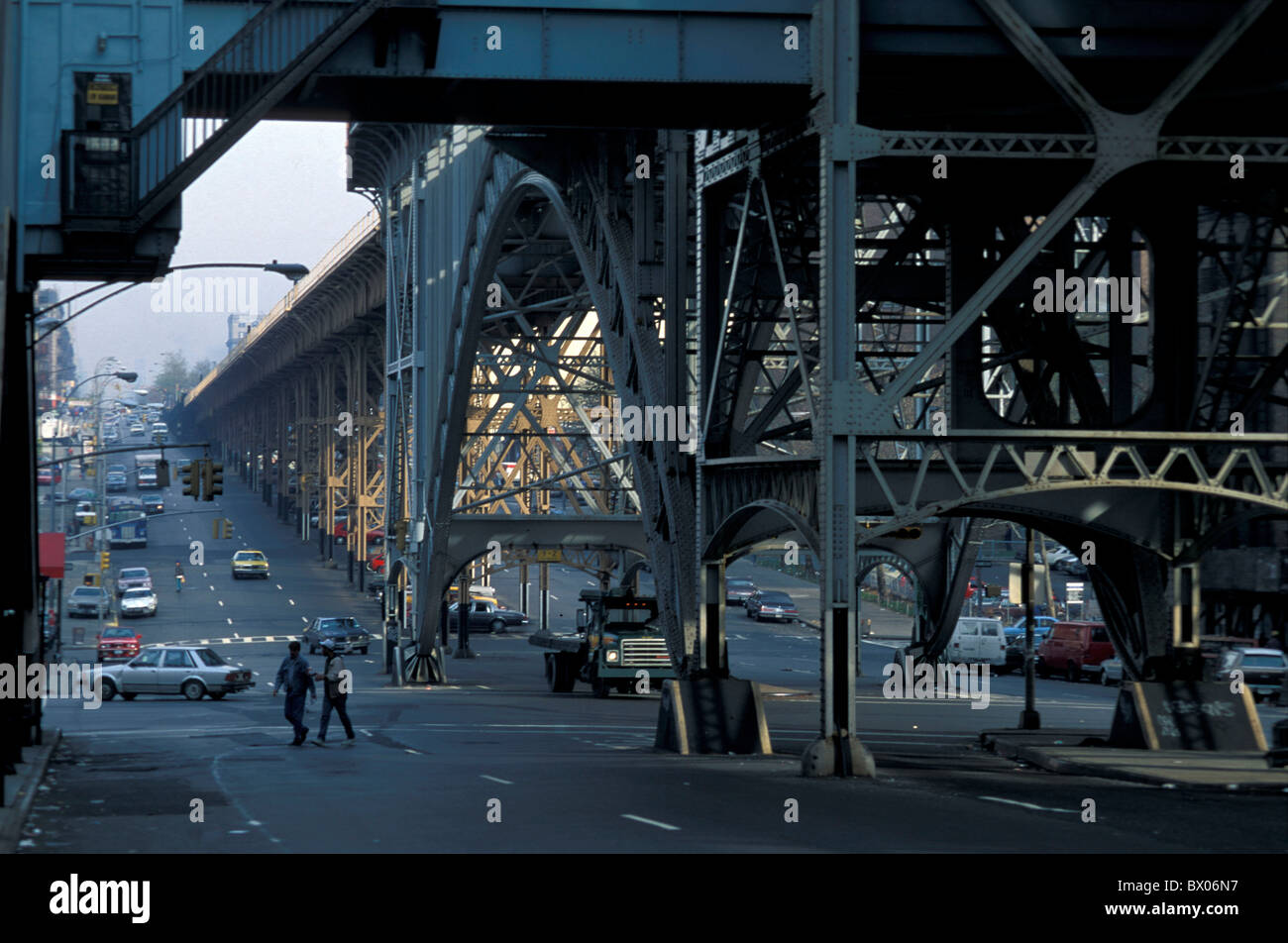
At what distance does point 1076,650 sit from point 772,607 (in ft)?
108

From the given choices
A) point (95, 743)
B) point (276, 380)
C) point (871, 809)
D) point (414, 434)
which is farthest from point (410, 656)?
point (276, 380)

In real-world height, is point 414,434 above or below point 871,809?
above

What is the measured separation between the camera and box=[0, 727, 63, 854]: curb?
50.2ft

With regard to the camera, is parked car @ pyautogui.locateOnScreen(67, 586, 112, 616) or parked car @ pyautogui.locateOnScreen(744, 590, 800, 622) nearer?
parked car @ pyautogui.locateOnScreen(67, 586, 112, 616)

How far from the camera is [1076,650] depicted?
58.0 metres

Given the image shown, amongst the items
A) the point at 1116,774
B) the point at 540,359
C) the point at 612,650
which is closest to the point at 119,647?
the point at 540,359

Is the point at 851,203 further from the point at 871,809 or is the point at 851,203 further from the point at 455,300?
the point at 455,300

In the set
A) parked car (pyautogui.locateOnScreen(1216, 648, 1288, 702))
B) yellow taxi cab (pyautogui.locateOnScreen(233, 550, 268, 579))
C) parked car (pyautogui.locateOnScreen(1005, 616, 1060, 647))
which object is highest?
yellow taxi cab (pyautogui.locateOnScreen(233, 550, 268, 579))

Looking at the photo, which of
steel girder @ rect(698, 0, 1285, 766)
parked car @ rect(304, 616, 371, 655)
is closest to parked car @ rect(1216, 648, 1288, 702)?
steel girder @ rect(698, 0, 1285, 766)

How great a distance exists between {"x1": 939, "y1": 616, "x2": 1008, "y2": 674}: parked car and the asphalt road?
57.0 feet

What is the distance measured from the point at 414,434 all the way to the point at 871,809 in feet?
142

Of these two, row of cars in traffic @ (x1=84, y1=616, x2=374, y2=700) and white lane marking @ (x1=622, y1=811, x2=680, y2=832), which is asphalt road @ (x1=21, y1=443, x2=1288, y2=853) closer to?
white lane marking @ (x1=622, y1=811, x2=680, y2=832)

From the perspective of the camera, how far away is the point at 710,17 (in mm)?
23938
